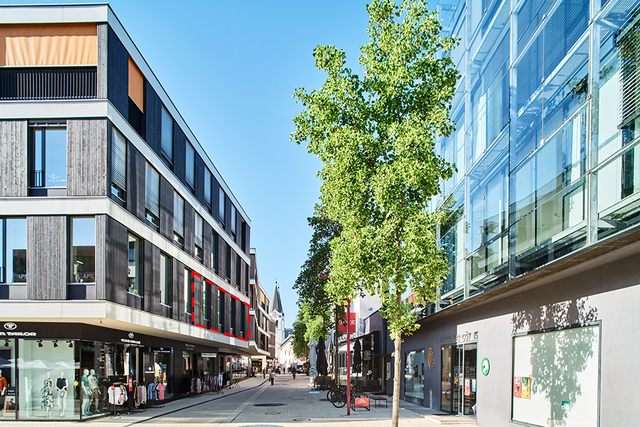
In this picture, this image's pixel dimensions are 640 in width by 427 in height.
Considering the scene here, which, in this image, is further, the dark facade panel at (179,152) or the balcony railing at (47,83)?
the dark facade panel at (179,152)

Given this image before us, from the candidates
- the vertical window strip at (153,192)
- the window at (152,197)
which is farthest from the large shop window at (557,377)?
the vertical window strip at (153,192)

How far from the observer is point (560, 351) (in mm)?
11023

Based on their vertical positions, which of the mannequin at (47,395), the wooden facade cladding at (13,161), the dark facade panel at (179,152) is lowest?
the mannequin at (47,395)

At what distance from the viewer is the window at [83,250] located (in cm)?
1756

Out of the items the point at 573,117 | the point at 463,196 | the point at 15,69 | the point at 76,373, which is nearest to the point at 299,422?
the point at 76,373

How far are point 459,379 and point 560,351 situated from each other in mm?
8049

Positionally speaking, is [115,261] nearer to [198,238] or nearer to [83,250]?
[83,250]

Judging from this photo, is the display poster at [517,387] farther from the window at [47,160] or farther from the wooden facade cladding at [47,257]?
the window at [47,160]

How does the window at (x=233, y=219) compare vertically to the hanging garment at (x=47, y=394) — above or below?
above

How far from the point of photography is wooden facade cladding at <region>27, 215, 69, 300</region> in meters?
17.3

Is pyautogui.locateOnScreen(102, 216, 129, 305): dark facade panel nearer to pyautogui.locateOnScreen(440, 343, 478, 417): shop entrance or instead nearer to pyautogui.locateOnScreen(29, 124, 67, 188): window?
pyautogui.locateOnScreen(29, 124, 67, 188): window

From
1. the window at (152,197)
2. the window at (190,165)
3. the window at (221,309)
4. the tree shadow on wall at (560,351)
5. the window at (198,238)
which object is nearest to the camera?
the tree shadow on wall at (560,351)

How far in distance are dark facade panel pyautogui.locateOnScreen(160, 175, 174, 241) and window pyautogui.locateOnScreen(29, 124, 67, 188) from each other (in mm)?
6331

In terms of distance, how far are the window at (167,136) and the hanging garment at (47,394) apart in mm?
10829
